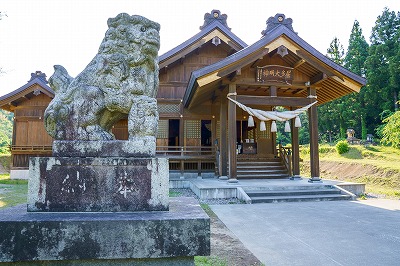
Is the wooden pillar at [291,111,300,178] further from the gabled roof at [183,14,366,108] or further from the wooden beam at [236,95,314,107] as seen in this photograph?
the gabled roof at [183,14,366,108]

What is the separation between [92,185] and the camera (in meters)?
2.45

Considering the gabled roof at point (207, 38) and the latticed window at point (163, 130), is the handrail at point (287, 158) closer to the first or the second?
the latticed window at point (163, 130)

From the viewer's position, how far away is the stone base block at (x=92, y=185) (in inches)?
95.6

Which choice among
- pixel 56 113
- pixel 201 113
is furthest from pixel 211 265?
pixel 201 113

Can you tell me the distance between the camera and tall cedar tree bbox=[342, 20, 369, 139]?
25969mm

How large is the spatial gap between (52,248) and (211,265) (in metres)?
1.75

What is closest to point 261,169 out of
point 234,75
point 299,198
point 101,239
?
point 299,198

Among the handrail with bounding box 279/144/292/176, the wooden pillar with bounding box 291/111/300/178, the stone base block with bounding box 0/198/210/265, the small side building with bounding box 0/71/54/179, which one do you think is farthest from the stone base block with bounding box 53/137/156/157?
the small side building with bounding box 0/71/54/179

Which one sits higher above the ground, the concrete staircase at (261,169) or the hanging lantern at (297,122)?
the hanging lantern at (297,122)

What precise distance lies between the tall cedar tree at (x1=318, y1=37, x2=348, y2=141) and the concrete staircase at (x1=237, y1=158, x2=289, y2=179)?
62.7ft

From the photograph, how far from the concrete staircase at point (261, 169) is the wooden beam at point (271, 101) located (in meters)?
2.86

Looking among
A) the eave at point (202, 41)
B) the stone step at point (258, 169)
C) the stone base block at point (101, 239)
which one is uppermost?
the eave at point (202, 41)

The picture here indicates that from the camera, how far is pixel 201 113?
43.1 ft

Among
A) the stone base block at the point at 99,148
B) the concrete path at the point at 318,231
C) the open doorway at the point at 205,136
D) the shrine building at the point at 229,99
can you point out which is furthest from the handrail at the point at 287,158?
the stone base block at the point at 99,148
